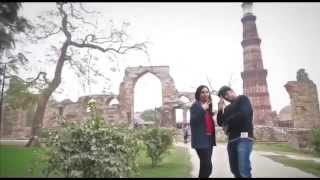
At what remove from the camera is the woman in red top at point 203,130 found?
4836 millimetres

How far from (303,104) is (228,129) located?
19.3m

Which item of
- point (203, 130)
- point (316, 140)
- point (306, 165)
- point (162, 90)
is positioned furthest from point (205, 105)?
point (162, 90)

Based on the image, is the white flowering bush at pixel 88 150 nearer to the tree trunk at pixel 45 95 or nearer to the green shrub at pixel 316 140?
the green shrub at pixel 316 140

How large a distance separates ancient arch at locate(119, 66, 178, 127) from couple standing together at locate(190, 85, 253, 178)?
25.2 m

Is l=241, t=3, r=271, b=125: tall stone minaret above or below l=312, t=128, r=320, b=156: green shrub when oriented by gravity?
above

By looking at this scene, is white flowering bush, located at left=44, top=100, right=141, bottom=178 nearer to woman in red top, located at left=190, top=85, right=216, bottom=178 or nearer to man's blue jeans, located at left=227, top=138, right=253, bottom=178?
woman in red top, located at left=190, top=85, right=216, bottom=178

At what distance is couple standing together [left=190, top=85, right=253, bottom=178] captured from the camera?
484 centimetres

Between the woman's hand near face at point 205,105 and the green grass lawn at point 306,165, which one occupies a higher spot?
the woman's hand near face at point 205,105

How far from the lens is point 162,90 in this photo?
3088 cm

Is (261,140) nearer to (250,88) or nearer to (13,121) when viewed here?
(250,88)

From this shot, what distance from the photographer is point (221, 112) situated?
17.7 ft

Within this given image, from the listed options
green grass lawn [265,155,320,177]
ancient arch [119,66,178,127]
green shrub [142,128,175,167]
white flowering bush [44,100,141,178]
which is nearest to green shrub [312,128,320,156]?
green grass lawn [265,155,320,177]

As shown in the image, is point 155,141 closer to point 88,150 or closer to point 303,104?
point 88,150

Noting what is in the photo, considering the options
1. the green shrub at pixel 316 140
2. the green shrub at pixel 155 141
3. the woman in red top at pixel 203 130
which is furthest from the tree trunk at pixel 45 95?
the woman in red top at pixel 203 130
